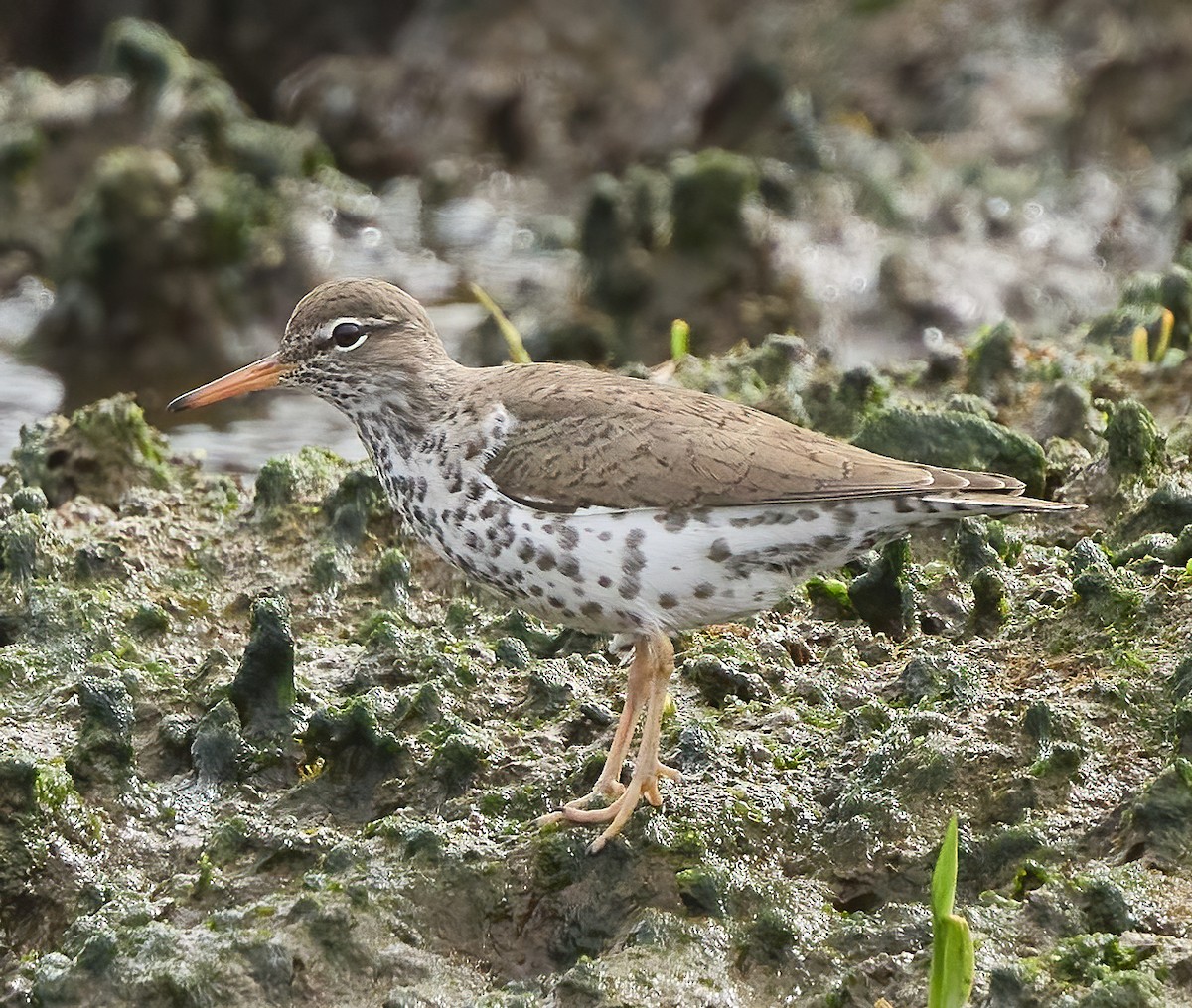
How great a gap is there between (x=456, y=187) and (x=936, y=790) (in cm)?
1018

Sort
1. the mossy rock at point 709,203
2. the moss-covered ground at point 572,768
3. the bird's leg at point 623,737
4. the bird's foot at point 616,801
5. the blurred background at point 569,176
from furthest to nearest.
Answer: the blurred background at point 569,176 → the mossy rock at point 709,203 → the bird's leg at point 623,737 → the bird's foot at point 616,801 → the moss-covered ground at point 572,768

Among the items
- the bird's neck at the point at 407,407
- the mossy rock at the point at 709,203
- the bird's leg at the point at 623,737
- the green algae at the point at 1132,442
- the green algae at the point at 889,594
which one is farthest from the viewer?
the mossy rock at the point at 709,203

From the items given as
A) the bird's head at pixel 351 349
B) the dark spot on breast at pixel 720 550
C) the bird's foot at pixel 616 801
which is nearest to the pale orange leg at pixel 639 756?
the bird's foot at pixel 616 801

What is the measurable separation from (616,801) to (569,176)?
9.99 metres

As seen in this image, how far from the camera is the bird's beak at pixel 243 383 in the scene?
18.6 feet

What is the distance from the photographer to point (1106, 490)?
21.4ft

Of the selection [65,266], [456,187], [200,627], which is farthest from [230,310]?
[200,627]

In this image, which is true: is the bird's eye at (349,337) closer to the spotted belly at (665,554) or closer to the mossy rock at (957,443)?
the spotted belly at (665,554)

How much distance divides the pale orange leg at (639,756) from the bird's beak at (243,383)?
1517 mm

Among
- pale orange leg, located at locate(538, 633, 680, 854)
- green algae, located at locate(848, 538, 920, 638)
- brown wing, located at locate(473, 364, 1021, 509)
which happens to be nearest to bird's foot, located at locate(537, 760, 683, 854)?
pale orange leg, located at locate(538, 633, 680, 854)

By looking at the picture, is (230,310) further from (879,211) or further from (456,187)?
(879,211)

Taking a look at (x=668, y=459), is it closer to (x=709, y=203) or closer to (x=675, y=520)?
(x=675, y=520)

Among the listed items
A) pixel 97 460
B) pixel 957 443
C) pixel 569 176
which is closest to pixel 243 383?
pixel 97 460

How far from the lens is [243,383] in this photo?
5719mm
